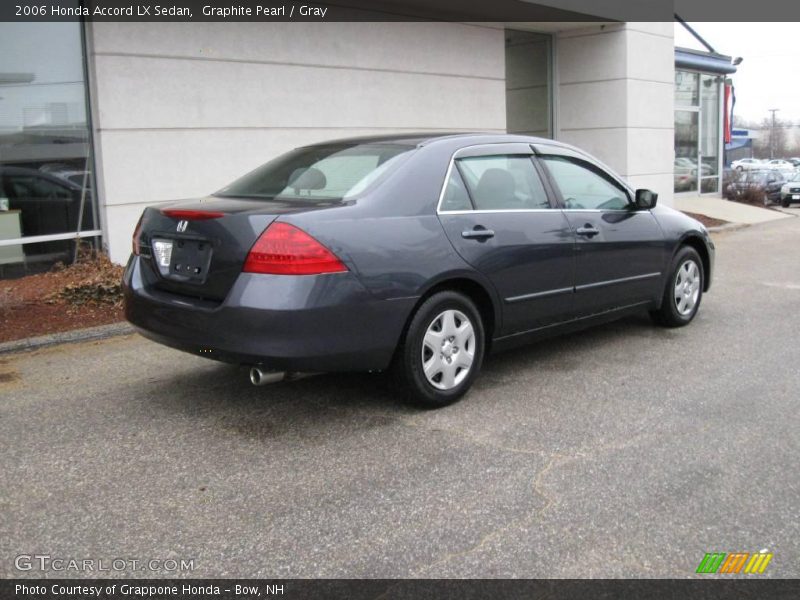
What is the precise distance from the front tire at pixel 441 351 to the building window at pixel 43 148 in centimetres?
526

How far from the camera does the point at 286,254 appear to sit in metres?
4.13

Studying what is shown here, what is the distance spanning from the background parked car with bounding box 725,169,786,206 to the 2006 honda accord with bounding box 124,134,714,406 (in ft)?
58.5

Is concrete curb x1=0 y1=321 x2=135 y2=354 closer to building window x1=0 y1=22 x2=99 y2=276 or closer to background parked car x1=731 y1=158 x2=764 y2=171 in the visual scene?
building window x1=0 y1=22 x2=99 y2=276

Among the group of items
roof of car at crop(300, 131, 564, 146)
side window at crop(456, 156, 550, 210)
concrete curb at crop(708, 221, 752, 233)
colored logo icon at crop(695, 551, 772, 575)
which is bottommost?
colored logo icon at crop(695, 551, 772, 575)

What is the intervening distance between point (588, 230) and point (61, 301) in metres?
4.74

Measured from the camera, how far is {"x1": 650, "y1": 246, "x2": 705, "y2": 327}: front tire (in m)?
6.75

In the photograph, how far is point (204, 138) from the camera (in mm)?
9367

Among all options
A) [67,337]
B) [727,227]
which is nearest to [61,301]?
[67,337]

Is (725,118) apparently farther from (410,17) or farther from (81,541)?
(81,541)
